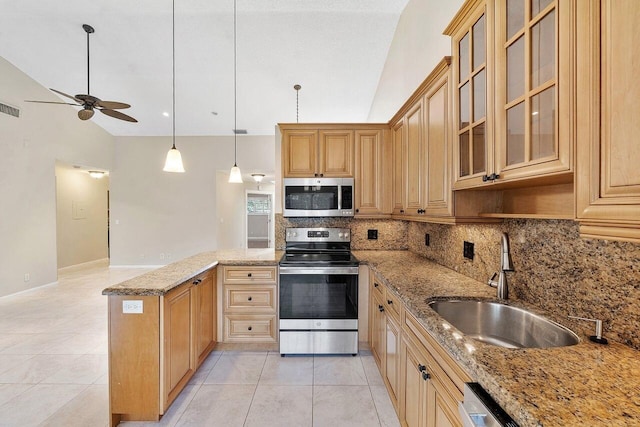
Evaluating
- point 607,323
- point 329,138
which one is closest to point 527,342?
point 607,323

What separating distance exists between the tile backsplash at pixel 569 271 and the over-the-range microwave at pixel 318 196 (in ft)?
4.55

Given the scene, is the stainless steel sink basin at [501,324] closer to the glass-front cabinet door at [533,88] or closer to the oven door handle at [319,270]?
the glass-front cabinet door at [533,88]

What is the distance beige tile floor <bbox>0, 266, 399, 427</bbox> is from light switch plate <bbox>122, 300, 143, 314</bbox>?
2.62 feet

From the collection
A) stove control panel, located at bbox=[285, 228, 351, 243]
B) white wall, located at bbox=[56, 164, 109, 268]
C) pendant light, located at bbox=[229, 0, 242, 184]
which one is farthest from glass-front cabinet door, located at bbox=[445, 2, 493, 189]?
white wall, located at bbox=[56, 164, 109, 268]

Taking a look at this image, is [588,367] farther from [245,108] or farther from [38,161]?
[38,161]

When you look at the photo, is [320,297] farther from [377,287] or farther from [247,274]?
[247,274]

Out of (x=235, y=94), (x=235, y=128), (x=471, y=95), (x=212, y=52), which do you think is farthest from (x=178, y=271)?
Answer: (x=235, y=128)

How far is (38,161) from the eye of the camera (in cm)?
485

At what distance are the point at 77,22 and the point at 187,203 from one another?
3712mm

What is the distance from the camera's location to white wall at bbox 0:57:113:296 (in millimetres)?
4379

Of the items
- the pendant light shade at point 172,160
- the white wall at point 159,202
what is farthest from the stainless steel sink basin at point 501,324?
the white wall at point 159,202

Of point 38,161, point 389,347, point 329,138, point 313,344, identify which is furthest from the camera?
point 38,161

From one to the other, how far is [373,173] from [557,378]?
2465mm

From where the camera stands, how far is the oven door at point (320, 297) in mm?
2627
